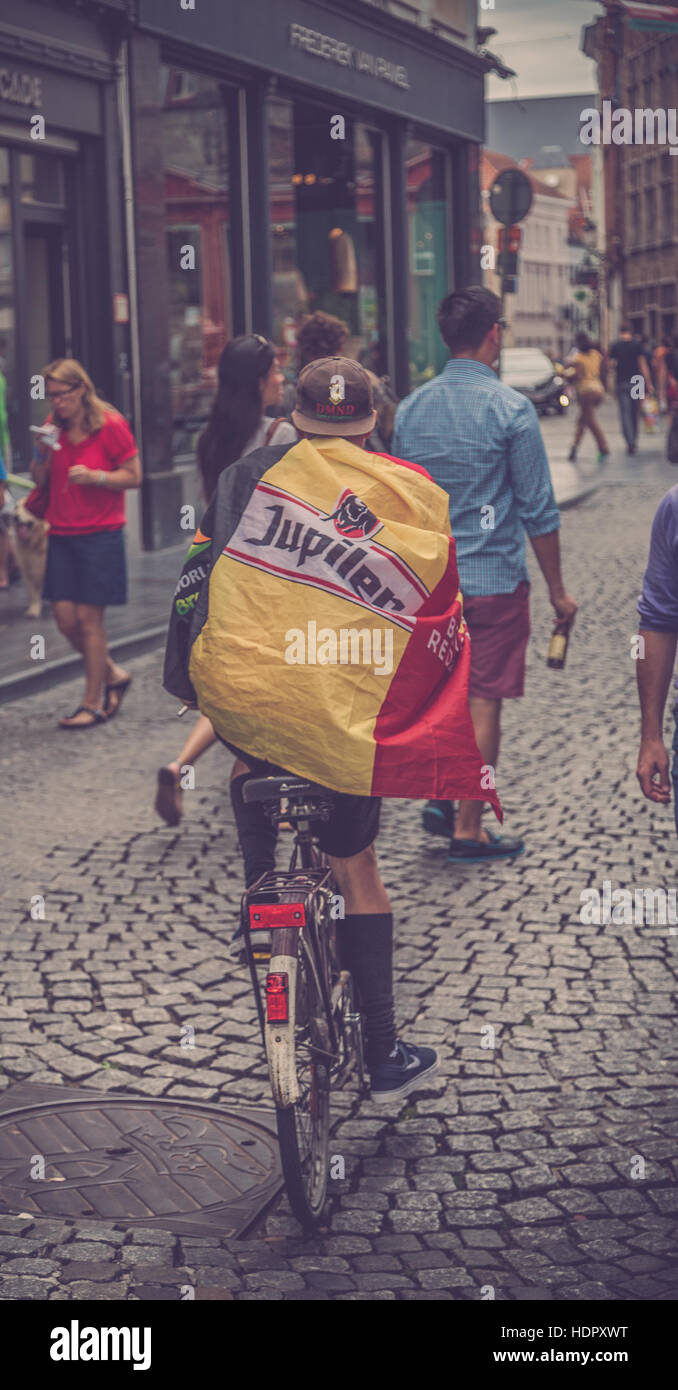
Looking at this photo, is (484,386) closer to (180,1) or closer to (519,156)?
(180,1)

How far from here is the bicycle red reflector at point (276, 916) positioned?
360 centimetres

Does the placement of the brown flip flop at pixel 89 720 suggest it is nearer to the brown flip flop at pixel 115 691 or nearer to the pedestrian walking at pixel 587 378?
the brown flip flop at pixel 115 691

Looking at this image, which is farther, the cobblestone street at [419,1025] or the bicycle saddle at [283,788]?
the bicycle saddle at [283,788]

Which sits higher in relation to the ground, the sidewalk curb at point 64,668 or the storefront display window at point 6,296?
the storefront display window at point 6,296

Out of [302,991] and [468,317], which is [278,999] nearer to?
[302,991]

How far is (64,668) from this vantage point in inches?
412

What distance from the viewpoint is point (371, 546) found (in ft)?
11.9

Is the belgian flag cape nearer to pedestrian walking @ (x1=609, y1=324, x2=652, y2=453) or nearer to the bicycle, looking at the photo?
the bicycle

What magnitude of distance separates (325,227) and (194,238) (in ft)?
13.4

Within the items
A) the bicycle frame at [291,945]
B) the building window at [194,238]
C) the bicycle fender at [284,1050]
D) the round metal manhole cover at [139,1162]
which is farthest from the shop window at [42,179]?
the bicycle fender at [284,1050]

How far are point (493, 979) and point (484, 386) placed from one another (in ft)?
7.10

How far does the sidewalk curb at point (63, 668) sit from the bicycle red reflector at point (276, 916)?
6266mm

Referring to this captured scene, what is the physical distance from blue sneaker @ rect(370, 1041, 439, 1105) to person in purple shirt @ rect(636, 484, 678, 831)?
885 mm
